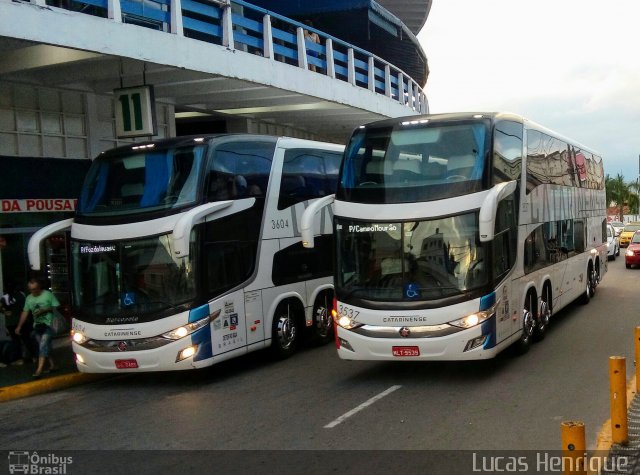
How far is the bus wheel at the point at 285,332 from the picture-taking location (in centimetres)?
1224

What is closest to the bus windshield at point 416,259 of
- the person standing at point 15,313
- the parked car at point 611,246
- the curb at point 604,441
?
the curb at point 604,441

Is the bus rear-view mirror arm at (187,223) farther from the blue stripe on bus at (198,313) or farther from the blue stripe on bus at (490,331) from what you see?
the blue stripe on bus at (490,331)

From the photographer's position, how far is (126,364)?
10289mm

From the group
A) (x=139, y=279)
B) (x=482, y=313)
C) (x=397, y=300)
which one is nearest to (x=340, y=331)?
(x=397, y=300)

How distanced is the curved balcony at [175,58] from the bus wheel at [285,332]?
5.07m

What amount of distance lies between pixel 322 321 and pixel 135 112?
559 centimetres

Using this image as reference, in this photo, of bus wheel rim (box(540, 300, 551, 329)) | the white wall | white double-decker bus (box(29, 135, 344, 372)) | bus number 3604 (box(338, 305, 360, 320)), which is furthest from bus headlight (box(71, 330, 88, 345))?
bus wheel rim (box(540, 300, 551, 329))

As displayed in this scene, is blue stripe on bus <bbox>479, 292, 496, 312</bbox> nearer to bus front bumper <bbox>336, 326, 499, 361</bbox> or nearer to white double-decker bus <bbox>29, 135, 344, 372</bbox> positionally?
bus front bumper <bbox>336, 326, 499, 361</bbox>

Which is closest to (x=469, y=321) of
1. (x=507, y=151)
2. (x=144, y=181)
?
(x=507, y=151)

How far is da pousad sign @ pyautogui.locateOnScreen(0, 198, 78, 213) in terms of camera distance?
550 inches

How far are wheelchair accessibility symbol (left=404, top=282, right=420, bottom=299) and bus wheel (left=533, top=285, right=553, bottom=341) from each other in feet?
12.2

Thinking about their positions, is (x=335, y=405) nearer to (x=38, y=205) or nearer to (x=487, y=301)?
(x=487, y=301)

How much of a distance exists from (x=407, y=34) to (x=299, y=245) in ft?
61.0

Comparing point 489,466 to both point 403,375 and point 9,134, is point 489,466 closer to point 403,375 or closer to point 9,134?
point 403,375
